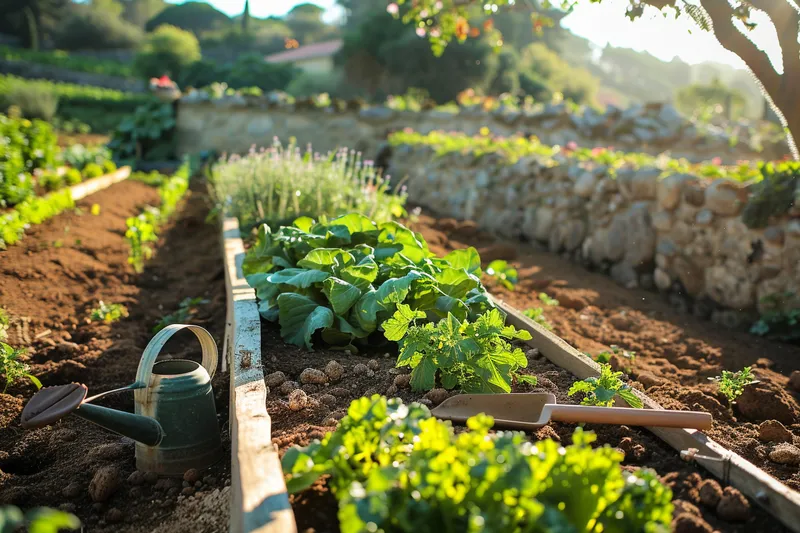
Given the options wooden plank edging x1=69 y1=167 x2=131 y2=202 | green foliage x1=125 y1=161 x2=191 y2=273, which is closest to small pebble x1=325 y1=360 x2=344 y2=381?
green foliage x1=125 y1=161 x2=191 y2=273

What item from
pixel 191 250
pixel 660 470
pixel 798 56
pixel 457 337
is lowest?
pixel 191 250

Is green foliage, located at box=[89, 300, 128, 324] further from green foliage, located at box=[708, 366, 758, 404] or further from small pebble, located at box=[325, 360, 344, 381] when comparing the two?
green foliage, located at box=[708, 366, 758, 404]

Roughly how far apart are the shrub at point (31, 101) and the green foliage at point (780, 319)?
14177mm

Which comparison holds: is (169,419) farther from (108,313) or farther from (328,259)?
(108,313)

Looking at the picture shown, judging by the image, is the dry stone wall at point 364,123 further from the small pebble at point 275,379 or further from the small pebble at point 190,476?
the small pebble at point 190,476

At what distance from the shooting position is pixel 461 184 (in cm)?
807

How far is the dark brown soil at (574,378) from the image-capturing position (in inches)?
71.4

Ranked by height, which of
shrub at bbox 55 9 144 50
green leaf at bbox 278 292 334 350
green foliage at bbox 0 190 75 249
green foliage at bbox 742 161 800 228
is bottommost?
green foliage at bbox 0 190 75 249

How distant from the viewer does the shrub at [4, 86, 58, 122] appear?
14234mm

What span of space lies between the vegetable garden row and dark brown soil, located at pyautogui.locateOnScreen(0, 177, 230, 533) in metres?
0.01

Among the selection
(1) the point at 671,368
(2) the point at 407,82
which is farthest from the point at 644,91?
(1) the point at 671,368

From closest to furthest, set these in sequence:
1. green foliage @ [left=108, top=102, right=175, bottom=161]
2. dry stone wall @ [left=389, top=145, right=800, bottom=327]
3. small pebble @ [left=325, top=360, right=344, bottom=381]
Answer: small pebble @ [left=325, top=360, right=344, bottom=381], dry stone wall @ [left=389, top=145, right=800, bottom=327], green foliage @ [left=108, top=102, right=175, bottom=161]

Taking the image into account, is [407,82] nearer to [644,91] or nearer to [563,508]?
[563,508]

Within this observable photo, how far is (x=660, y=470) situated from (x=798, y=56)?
6.28 feet
